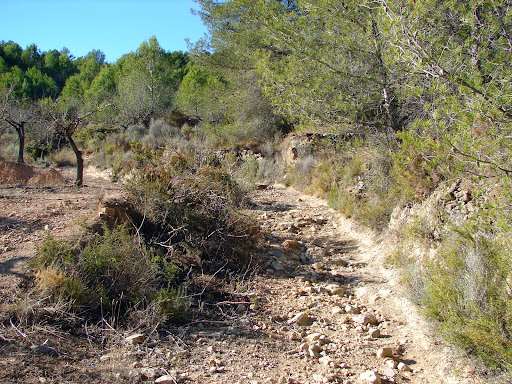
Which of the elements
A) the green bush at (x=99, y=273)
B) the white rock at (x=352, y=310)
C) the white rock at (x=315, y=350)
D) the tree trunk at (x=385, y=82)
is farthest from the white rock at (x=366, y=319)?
the tree trunk at (x=385, y=82)

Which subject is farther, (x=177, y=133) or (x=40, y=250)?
(x=177, y=133)

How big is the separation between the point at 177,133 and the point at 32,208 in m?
15.8

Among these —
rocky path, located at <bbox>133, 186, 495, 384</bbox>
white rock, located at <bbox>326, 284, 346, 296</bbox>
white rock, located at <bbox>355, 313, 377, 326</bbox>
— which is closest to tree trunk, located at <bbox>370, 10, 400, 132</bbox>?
rocky path, located at <bbox>133, 186, 495, 384</bbox>

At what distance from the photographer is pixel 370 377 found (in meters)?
3.04

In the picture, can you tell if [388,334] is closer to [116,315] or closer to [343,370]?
[343,370]

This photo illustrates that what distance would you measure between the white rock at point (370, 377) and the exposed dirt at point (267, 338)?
56mm

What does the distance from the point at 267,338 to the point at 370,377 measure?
103 cm

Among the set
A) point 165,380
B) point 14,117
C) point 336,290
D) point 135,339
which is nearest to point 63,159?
point 14,117

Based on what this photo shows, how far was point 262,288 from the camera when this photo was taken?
4.87 meters

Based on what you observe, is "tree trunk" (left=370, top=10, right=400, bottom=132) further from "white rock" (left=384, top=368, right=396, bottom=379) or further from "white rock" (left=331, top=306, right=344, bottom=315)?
"white rock" (left=384, top=368, right=396, bottom=379)

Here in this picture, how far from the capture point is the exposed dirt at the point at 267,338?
298 centimetres

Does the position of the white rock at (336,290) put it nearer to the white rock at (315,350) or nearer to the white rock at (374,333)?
the white rock at (374,333)

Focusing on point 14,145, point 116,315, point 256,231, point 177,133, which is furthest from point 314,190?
point 14,145

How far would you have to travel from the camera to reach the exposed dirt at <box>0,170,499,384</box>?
9.77 ft
